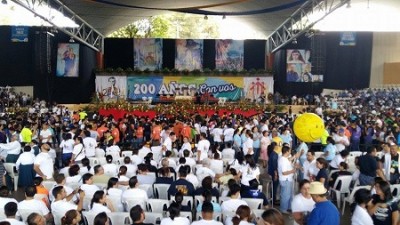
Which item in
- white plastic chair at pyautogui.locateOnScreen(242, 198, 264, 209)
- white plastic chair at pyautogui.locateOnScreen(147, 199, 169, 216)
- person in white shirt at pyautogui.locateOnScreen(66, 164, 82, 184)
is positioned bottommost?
white plastic chair at pyautogui.locateOnScreen(147, 199, 169, 216)

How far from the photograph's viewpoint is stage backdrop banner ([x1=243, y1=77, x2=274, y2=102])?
1078 inches

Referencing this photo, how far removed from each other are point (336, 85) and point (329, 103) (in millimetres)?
6032

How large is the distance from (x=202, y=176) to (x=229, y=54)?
21338mm

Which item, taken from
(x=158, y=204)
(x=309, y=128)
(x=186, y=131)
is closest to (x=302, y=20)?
(x=186, y=131)

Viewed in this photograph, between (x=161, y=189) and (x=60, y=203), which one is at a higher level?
(x=60, y=203)

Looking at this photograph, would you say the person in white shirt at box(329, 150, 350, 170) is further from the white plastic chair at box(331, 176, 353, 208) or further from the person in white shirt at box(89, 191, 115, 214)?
the person in white shirt at box(89, 191, 115, 214)

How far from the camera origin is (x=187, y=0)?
20.8m

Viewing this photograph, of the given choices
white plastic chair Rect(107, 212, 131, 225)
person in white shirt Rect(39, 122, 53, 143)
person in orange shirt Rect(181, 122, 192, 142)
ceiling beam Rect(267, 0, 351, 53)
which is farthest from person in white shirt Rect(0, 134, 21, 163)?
ceiling beam Rect(267, 0, 351, 53)

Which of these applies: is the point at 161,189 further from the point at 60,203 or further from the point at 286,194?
the point at 286,194

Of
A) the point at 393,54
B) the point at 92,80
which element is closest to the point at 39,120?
the point at 92,80

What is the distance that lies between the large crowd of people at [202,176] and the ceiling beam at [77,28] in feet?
11.6

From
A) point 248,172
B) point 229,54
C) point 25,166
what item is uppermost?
point 229,54

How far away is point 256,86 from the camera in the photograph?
2755 centimetres

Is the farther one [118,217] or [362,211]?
[118,217]
